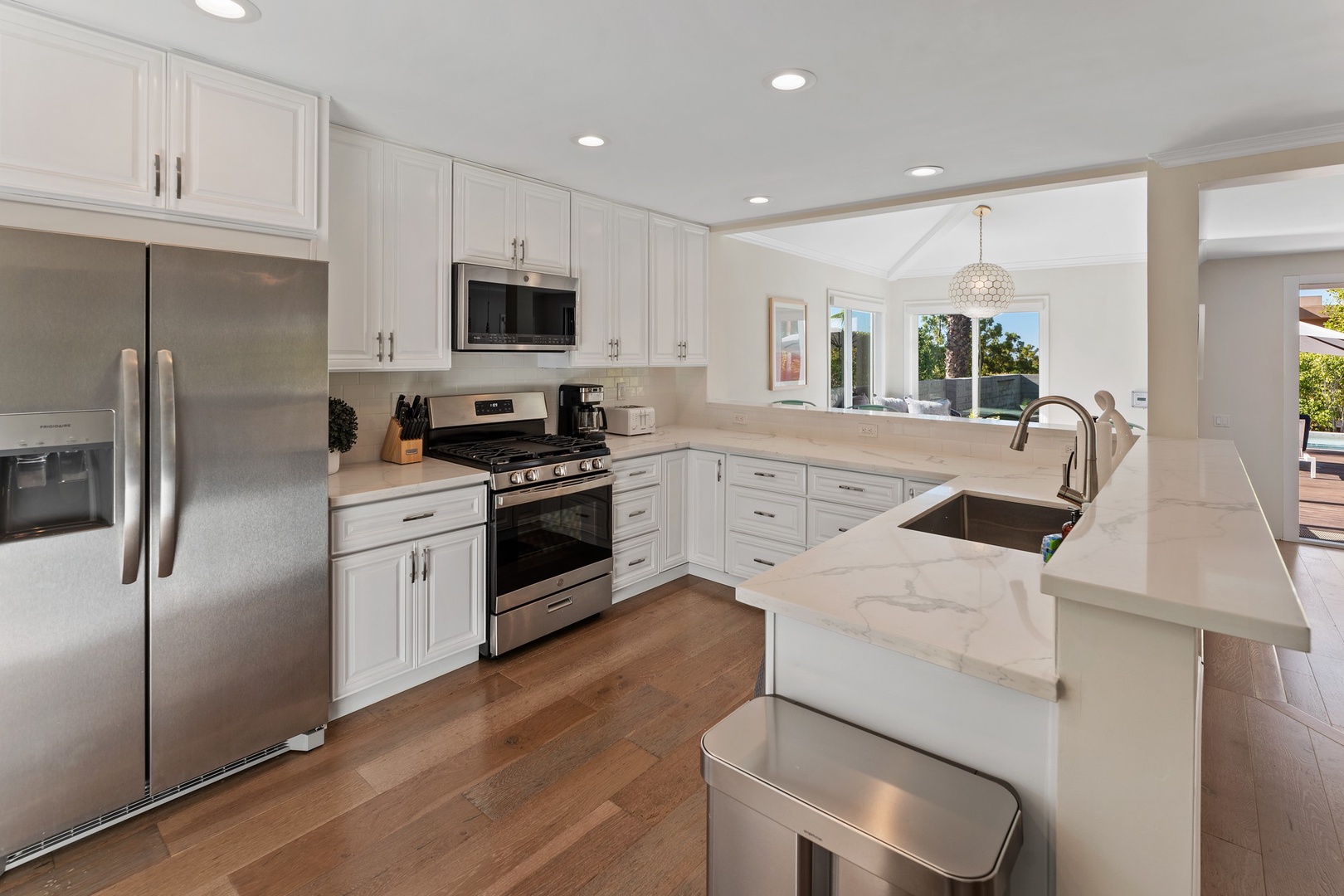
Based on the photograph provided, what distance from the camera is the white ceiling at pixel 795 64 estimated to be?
71.3 inches

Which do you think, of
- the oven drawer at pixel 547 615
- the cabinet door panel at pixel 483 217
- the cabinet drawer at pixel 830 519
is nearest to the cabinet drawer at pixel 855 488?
the cabinet drawer at pixel 830 519

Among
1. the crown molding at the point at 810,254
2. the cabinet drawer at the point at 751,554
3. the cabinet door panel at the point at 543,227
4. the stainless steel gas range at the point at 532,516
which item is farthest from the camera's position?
the crown molding at the point at 810,254

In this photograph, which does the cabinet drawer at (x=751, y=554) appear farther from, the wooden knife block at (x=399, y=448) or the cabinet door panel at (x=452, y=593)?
the wooden knife block at (x=399, y=448)

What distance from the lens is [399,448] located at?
10.2 ft

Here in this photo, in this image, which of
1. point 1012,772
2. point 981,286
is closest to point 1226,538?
point 1012,772

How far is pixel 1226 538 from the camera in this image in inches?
43.1

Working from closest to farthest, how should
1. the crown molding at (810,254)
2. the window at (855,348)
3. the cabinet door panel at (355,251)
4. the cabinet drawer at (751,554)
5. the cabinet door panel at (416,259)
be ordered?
the cabinet door panel at (355,251) < the cabinet door panel at (416,259) < the cabinet drawer at (751,554) < the crown molding at (810,254) < the window at (855,348)

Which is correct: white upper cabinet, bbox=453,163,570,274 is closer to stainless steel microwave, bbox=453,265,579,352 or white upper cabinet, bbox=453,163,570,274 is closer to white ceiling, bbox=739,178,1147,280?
stainless steel microwave, bbox=453,265,579,352

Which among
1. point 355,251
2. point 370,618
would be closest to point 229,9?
point 355,251

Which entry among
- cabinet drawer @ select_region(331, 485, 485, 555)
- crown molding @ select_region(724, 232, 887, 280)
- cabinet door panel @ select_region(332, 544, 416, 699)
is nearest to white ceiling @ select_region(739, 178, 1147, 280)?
crown molding @ select_region(724, 232, 887, 280)

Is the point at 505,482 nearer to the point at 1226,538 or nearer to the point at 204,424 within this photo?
the point at 204,424

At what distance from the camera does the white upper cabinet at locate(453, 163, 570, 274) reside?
123 inches

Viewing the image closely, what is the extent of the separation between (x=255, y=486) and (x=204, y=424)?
24 cm

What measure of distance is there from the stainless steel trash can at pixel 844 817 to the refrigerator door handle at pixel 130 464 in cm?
174
